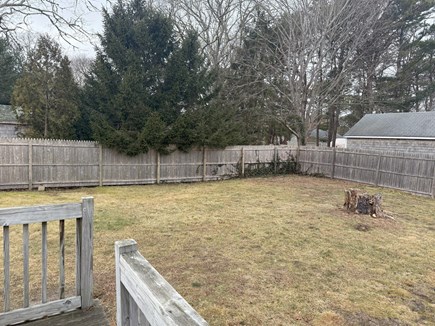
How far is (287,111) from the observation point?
17.6 meters

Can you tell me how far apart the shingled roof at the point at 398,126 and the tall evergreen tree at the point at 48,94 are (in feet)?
52.7

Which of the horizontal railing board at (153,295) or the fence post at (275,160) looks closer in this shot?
the horizontal railing board at (153,295)

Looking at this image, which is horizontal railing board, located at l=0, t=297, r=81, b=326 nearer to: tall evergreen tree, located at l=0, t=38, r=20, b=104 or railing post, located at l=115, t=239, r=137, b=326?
railing post, located at l=115, t=239, r=137, b=326

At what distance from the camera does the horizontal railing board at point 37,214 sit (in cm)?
206

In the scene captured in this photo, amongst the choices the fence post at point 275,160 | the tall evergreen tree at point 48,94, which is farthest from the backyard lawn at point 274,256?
the fence post at point 275,160

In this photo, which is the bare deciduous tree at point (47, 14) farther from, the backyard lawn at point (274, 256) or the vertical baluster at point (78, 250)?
the vertical baluster at point (78, 250)

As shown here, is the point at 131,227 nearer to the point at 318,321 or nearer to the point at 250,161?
the point at 318,321

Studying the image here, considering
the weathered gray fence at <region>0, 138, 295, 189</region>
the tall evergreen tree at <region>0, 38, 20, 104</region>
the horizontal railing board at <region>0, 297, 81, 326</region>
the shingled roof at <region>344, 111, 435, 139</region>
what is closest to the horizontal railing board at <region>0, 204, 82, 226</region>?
the horizontal railing board at <region>0, 297, 81, 326</region>

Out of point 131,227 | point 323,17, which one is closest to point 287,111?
point 323,17

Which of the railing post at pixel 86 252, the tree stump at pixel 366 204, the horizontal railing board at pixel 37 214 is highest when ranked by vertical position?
the horizontal railing board at pixel 37 214

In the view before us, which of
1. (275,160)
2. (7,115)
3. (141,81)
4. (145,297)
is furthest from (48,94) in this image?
(145,297)

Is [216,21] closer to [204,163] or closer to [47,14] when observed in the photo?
[47,14]

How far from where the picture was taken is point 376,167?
37.7ft

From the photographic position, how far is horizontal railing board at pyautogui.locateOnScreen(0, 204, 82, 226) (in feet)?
6.75
